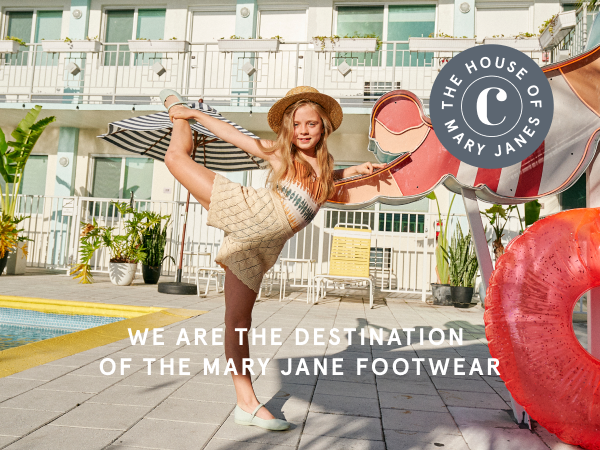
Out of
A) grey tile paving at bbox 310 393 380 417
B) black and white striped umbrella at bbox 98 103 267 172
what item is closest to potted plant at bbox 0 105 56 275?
black and white striped umbrella at bbox 98 103 267 172

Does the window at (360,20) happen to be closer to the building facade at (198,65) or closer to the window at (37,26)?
the building facade at (198,65)

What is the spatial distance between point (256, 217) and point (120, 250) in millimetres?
7462

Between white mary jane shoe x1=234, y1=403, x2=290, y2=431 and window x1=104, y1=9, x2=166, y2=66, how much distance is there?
1179 centimetres

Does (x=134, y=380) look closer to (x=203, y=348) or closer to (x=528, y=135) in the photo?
(x=203, y=348)

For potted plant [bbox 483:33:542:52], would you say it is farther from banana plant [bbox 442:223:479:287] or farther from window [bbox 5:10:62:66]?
window [bbox 5:10:62:66]

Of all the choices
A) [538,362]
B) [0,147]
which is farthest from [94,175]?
[538,362]

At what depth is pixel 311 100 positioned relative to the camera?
233cm

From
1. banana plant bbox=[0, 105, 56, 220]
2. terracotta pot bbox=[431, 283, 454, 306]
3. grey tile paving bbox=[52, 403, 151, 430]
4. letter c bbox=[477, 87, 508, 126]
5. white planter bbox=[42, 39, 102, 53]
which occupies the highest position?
white planter bbox=[42, 39, 102, 53]

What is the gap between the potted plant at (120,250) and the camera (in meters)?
8.44

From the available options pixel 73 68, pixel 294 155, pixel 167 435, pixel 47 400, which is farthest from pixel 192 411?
pixel 73 68

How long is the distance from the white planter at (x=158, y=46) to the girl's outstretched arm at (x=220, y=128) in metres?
9.50

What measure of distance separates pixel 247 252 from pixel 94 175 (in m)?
11.2

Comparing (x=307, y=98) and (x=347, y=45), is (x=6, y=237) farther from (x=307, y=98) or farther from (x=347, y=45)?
(x=307, y=98)

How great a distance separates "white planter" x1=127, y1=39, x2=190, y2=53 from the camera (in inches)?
423
